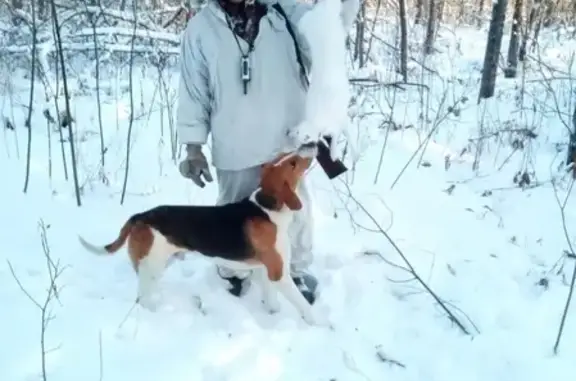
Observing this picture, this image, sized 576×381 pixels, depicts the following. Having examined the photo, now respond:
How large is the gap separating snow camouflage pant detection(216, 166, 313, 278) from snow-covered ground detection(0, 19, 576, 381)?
0.59ft

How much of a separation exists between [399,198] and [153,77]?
419 centimetres

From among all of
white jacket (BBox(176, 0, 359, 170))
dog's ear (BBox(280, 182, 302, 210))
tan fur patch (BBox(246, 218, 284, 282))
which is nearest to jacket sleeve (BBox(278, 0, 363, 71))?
white jacket (BBox(176, 0, 359, 170))

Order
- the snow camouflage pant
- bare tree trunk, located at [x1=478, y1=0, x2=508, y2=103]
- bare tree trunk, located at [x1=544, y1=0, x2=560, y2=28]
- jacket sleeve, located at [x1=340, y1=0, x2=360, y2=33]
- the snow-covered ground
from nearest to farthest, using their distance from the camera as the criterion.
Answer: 1. the snow-covered ground
2. jacket sleeve, located at [x1=340, y1=0, x2=360, y2=33]
3. the snow camouflage pant
4. bare tree trunk, located at [x1=478, y1=0, x2=508, y2=103]
5. bare tree trunk, located at [x1=544, y1=0, x2=560, y2=28]

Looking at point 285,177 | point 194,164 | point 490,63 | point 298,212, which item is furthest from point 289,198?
point 490,63

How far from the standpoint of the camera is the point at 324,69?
280 cm

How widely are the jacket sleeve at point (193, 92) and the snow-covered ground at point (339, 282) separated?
0.86 metres

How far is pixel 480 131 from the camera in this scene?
19.3 ft

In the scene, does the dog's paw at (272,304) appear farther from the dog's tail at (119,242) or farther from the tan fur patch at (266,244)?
the dog's tail at (119,242)

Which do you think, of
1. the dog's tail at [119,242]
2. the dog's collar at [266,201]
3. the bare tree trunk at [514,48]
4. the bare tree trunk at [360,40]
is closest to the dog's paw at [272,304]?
the dog's collar at [266,201]

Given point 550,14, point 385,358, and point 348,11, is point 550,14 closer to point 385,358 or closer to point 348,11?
point 348,11

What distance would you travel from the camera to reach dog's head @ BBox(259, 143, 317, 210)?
9.41 ft

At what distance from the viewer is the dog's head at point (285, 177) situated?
287 centimetres

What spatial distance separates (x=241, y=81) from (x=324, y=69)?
1.26 feet

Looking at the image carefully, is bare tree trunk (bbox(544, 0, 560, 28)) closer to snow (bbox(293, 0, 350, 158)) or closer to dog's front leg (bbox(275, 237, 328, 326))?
snow (bbox(293, 0, 350, 158))
